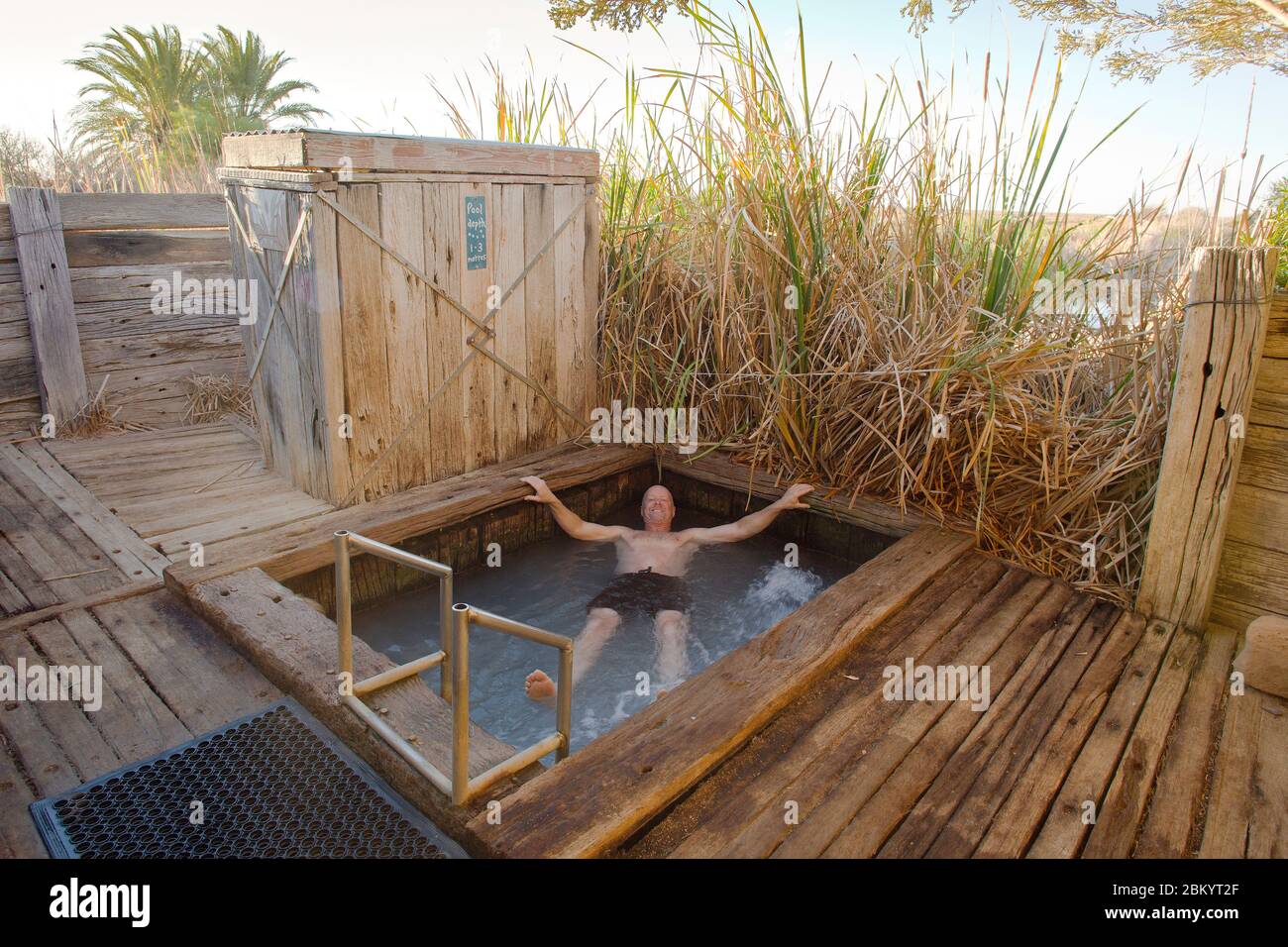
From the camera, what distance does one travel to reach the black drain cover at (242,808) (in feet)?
5.61

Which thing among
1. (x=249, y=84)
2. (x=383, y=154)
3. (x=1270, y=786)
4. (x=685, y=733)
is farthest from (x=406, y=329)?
(x=249, y=84)

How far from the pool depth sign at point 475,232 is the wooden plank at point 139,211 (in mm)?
2221

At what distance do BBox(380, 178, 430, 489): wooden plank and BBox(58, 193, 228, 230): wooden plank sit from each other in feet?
7.46

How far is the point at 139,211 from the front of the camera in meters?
4.67

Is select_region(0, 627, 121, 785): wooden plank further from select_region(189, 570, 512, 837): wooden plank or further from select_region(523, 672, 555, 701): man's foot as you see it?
select_region(523, 672, 555, 701): man's foot

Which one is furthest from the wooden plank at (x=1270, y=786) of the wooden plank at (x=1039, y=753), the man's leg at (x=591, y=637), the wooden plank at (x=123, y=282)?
the wooden plank at (x=123, y=282)

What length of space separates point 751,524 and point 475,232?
163 centimetres

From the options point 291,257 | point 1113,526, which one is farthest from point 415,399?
point 1113,526

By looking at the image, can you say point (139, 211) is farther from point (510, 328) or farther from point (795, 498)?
point (795, 498)

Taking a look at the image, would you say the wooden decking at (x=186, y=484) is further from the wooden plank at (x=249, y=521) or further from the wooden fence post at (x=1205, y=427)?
the wooden fence post at (x=1205, y=427)

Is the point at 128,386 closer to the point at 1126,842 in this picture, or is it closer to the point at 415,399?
the point at 415,399

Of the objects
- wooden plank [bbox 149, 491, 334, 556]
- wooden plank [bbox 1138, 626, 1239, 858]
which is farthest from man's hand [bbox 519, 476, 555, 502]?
wooden plank [bbox 1138, 626, 1239, 858]
